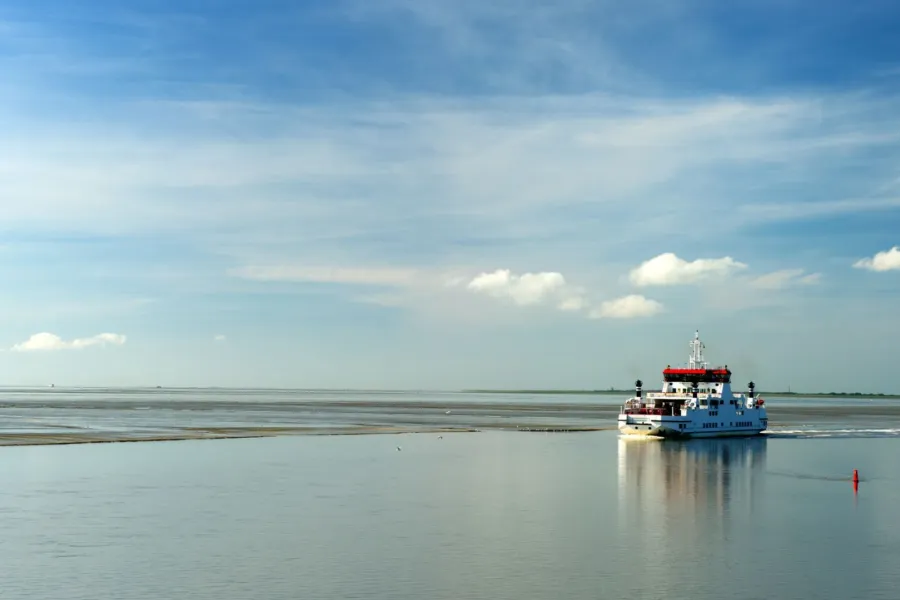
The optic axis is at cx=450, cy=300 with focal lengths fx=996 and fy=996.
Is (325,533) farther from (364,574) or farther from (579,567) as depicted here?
(579,567)

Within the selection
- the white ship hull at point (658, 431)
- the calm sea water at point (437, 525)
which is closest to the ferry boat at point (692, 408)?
the white ship hull at point (658, 431)

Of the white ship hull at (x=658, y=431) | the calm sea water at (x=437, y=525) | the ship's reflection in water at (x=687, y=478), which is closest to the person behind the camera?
the calm sea water at (x=437, y=525)

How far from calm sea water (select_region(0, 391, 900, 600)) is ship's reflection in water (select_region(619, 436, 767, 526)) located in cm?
39

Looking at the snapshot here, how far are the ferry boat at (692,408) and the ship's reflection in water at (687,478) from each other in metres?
2.04

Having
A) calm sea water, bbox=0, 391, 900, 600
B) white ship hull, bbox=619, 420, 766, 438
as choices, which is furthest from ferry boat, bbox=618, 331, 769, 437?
calm sea water, bbox=0, 391, 900, 600

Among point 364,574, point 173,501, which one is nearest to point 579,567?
point 364,574

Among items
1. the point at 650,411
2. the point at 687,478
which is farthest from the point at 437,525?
the point at 650,411

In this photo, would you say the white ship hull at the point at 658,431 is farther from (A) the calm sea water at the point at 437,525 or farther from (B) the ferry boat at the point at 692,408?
(A) the calm sea water at the point at 437,525

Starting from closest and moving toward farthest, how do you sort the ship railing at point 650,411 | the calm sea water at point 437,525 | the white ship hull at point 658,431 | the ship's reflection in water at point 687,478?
the calm sea water at point 437,525 < the ship's reflection in water at point 687,478 < the white ship hull at point 658,431 < the ship railing at point 650,411

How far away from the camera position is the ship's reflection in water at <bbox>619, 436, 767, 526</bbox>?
2714 inches

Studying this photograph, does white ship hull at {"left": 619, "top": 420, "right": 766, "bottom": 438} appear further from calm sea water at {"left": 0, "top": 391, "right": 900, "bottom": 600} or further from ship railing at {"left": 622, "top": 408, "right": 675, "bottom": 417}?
calm sea water at {"left": 0, "top": 391, "right": 900, "bottom": 600}

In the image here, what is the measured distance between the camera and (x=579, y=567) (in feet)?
158

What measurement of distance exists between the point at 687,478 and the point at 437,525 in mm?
36771

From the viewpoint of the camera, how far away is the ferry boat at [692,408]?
136m
